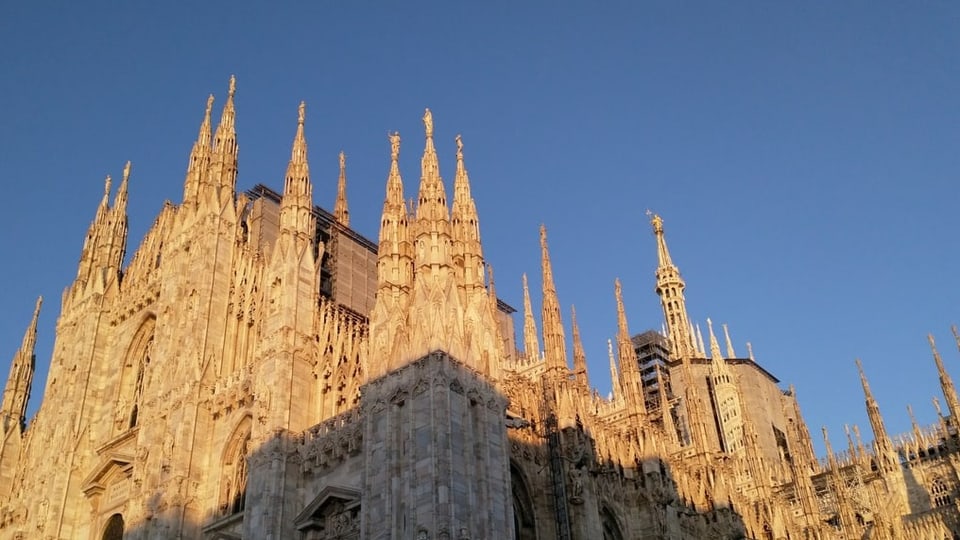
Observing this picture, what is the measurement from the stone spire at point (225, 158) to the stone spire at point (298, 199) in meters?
5.11

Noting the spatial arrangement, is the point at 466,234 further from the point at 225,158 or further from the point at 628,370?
the point at 225,158

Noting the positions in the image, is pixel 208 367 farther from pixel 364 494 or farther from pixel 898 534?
pixel 898 534

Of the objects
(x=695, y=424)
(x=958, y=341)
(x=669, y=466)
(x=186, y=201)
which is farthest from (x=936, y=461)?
(x=186, y=201)

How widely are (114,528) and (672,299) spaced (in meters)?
42.9

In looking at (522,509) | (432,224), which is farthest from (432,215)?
(522,509)

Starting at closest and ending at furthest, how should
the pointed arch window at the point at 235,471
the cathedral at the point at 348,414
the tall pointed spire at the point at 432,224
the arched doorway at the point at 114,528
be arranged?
1. the cathedral at the point at 348,414
2. the tall pointed spire at the point at 432,224
3. the pointed arch window at the point at 235,471
4. the arched doorway at the point at 114,528

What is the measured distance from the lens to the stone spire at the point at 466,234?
2908cm

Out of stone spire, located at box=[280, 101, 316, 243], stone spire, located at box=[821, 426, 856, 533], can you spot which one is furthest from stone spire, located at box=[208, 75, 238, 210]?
stone spire, located at box=[821, 426, 856, 533]

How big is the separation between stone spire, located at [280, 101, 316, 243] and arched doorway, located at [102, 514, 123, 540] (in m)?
14.7

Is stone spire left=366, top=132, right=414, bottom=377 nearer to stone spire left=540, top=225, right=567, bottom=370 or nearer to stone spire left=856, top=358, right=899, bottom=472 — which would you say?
stone spire left=540, top=225, right=567, bottom=370

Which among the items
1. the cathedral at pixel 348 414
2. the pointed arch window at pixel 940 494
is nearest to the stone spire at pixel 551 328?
the cathedral at pixel 348 414

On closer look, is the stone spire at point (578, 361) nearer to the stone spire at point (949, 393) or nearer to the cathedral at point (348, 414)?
the cathedral at point (348, 414)

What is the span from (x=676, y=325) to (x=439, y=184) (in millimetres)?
41316

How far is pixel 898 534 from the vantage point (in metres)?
48.8
